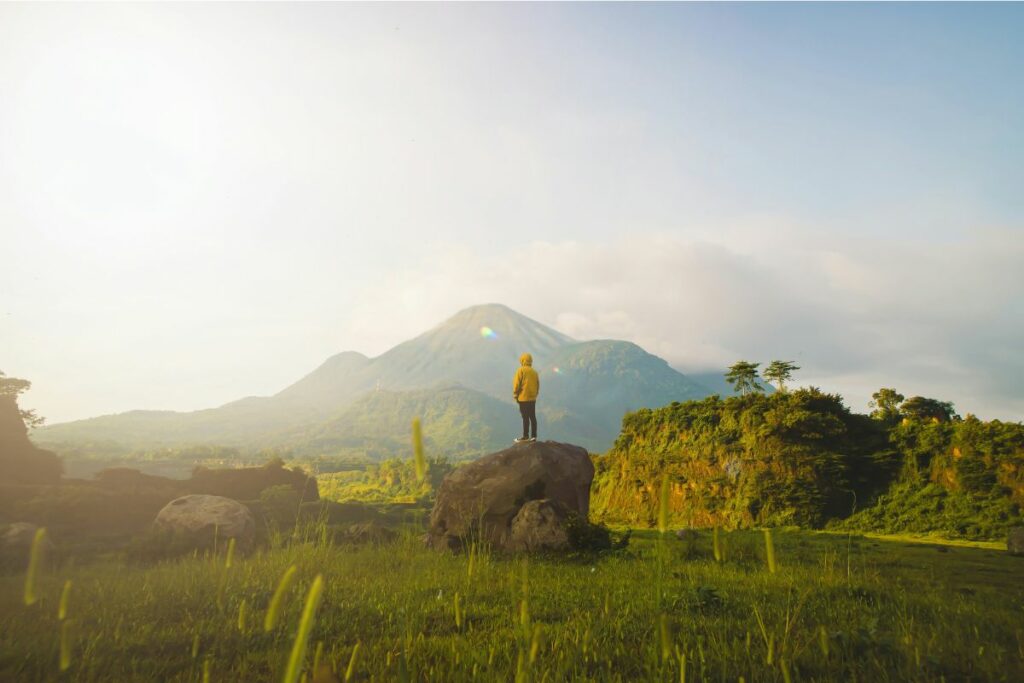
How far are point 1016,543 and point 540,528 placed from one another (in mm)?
14146

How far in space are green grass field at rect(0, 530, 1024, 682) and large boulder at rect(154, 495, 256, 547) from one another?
19.3ft

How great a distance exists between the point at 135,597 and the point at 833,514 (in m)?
26.0

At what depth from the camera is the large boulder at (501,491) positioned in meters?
13.6

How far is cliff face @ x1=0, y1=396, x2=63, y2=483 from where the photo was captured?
1315 inches

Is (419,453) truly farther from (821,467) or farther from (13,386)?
(13,386)

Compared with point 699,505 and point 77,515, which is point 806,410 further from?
point 77,515

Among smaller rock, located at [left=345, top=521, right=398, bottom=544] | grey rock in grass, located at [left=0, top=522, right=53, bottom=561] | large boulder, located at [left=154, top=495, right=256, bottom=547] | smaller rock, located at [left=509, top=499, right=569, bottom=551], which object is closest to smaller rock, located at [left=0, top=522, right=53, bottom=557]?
grey rock in grass, located at [left=0, top=522, right=53, bottom=561]

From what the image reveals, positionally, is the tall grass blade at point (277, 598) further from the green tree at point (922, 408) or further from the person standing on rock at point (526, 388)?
Answer: the green tree at point (922, 408)

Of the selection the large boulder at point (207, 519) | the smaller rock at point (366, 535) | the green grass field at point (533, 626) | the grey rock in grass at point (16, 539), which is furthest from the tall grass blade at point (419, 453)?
the grey rock in grass at point (16, 539)

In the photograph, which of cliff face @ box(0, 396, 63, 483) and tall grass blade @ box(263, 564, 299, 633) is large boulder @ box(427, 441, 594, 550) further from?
cliff face @ box(0, 396, 63, 483)

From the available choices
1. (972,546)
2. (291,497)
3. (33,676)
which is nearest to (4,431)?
(291,497)

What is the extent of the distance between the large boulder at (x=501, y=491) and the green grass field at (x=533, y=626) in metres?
4.53

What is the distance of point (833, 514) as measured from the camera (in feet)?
75.6

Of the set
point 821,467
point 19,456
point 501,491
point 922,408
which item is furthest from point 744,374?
point 19,456
